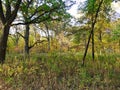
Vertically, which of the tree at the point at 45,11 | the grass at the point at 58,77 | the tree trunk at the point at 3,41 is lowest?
the grass at the point at 58,77

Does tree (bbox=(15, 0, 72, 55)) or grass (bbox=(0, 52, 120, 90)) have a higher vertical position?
tree (bbox=(15, 0, 72, 55))

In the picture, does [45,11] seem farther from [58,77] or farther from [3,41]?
[58,77]

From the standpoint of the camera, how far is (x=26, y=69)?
12.8 m

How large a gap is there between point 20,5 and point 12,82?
649cm

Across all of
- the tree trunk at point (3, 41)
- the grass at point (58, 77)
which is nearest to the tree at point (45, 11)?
the tree trunk at point (3, 41)

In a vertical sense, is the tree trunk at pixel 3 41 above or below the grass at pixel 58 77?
above

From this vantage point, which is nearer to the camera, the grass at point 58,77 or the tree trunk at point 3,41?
the grass at point 58,77

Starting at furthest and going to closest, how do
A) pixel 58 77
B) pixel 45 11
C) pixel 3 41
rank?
pixel 45 11 < pixel 3 41 < pixel 58 77

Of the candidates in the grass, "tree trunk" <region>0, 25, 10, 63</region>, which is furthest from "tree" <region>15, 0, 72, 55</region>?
the grass

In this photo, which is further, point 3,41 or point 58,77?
point 3,41

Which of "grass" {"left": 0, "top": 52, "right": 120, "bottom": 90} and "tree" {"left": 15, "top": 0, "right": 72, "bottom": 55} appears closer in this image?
"grass" {"left": 0, "top": 52, "right": 120, "bottom": 90}

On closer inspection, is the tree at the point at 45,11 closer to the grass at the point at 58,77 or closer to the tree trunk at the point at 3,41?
the tree trunk at the point at 3,41

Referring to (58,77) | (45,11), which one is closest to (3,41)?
(45,11)

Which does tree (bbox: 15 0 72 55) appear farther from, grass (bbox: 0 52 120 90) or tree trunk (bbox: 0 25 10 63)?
grass (bbox: 0 52 120 90)
